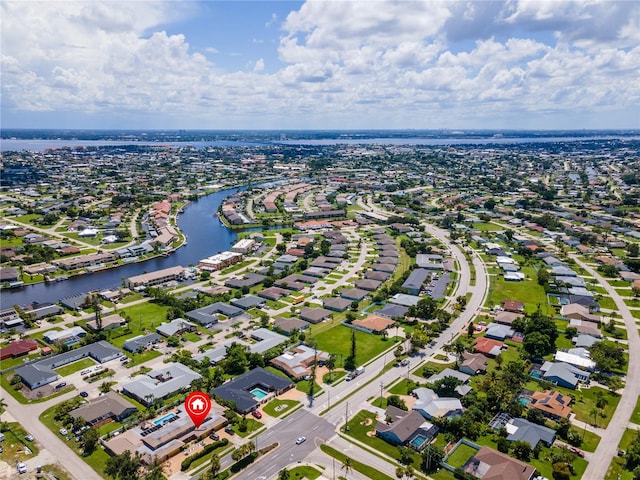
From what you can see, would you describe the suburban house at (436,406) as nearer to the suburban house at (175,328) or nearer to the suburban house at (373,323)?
the suburban house at (373,323)

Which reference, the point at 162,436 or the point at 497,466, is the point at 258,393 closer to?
the point at 162,436

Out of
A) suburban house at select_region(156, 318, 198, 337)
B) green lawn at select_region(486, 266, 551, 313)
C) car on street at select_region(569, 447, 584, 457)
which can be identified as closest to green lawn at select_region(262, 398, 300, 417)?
suburban house at select_region(156, 318, 198, 337)

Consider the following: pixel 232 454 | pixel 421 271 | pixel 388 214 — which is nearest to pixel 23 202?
pixel 388 214

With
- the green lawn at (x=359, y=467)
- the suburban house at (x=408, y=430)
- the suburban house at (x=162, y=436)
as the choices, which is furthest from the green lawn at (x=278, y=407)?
the suburban house at (x=408, y=430)

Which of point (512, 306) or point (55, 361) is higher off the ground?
point (512, 306)

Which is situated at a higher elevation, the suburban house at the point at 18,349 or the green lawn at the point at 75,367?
the suburban house at the point at 18,349

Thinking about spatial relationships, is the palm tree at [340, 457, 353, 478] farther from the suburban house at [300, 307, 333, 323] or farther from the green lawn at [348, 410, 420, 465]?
the suburban house at [300, 307, 333, 323]

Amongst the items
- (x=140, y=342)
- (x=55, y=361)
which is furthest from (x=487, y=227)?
(x=55, y=361)
